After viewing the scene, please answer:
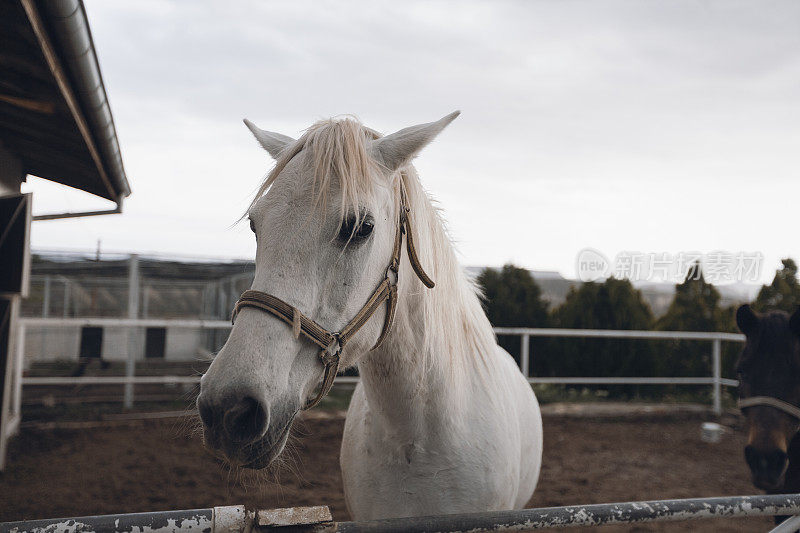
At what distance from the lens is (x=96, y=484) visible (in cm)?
427

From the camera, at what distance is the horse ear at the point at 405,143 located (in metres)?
1.43

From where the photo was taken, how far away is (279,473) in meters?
4.11

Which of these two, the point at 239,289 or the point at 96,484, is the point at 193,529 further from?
the point at 239,289

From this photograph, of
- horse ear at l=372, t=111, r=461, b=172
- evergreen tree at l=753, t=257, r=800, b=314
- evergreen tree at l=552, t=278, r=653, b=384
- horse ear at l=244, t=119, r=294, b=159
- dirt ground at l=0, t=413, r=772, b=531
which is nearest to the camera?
horse ear at l=372, t=111, r=461, b=172

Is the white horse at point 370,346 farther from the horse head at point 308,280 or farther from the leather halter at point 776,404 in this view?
the leather halter at point 776,404

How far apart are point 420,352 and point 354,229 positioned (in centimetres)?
56

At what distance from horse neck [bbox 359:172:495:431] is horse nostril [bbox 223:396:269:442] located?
0.59m

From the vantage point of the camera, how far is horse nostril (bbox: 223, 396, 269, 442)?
1.03 meters

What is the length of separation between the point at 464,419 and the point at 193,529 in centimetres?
105

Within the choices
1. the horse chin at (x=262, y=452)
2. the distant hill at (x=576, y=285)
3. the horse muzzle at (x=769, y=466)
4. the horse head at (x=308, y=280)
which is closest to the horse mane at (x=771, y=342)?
the horse muzzle at (x=769, y=466)

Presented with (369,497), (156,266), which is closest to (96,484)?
(369,497)

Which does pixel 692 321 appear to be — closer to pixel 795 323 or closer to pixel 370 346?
pixel 795 323

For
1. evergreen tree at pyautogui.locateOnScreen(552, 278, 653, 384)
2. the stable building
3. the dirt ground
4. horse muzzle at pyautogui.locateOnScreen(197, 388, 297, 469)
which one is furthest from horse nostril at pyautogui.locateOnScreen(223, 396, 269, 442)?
evergreen tree at pyautogui.locateOnScreen(552, 278, 653, 384)

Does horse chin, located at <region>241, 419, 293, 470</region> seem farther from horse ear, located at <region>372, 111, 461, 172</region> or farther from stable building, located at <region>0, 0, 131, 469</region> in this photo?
stable building, located at <region>0, 0, 131, 469</region>
